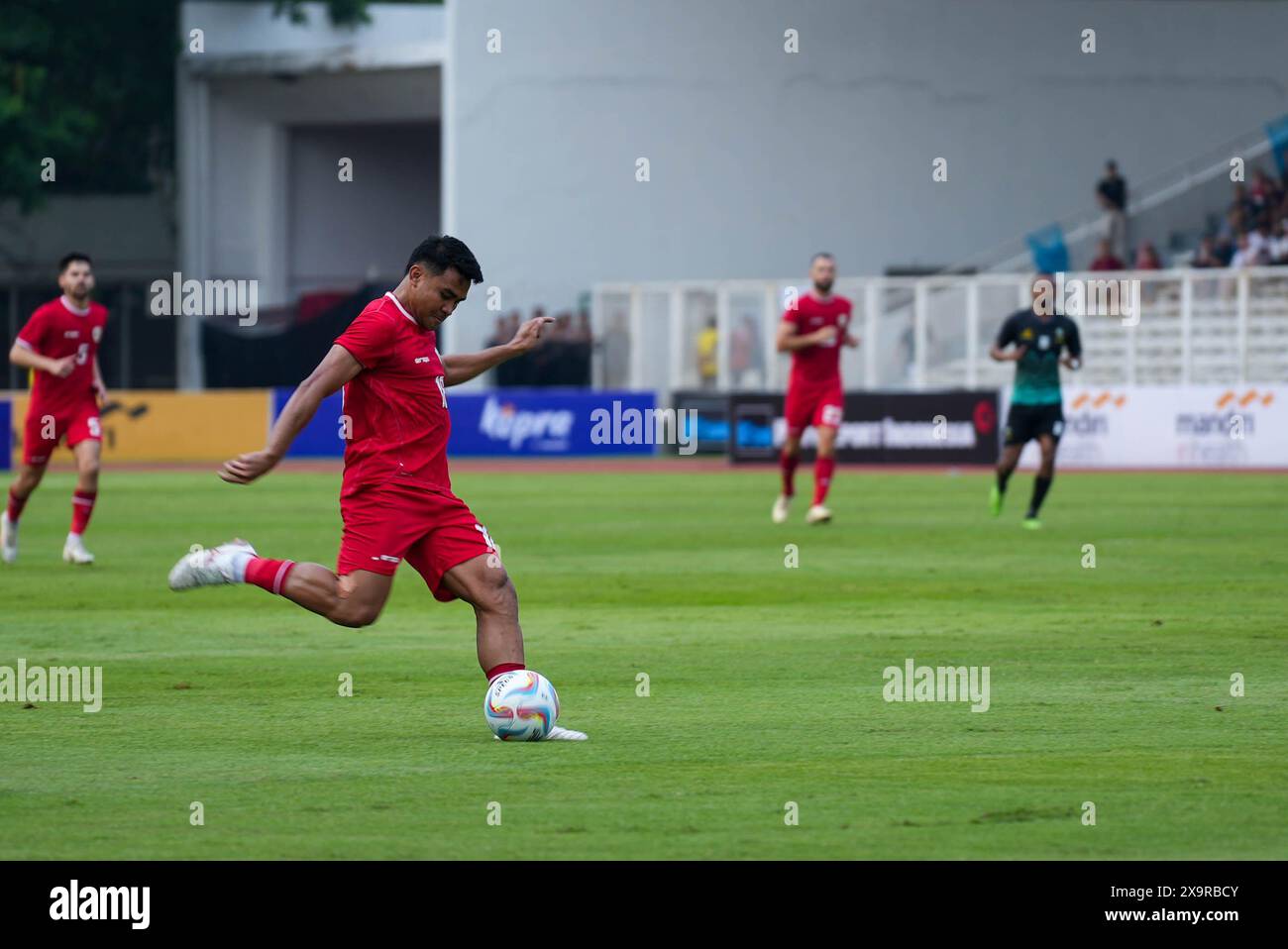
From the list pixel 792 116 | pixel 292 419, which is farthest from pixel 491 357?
pixel 792 116

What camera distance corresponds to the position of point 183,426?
3728 centimetres

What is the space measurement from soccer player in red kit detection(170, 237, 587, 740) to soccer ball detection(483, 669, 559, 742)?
92mm

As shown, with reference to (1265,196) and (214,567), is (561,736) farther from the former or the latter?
(1265,196)

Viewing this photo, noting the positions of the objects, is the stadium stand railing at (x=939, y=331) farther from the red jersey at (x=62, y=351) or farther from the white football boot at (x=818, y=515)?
the red jersey at (x=62, y=351)

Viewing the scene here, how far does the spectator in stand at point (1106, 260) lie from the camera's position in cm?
3834

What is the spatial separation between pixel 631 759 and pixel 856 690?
2.07 metres

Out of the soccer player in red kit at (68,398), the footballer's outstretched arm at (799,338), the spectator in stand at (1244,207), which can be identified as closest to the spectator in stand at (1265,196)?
the spectator in stand at (1244,207)

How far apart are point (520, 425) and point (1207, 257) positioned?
12977 millimetres

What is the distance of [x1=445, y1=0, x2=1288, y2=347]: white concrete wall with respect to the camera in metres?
43.7

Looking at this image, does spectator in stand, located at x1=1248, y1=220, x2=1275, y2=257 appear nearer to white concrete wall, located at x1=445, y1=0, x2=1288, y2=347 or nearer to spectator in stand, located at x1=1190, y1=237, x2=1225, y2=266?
spectator in stand, located at x1=1190, y1=237, x2=1225, y2=266

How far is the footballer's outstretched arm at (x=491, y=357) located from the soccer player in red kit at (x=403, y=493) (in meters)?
0.29

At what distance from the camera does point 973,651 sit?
11.1 metres

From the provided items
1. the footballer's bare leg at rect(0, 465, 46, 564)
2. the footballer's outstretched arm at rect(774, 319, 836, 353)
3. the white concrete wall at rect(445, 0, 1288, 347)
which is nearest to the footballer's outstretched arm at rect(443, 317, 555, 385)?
the footballer's bare leg at rect(0, 465, 46, 564)
